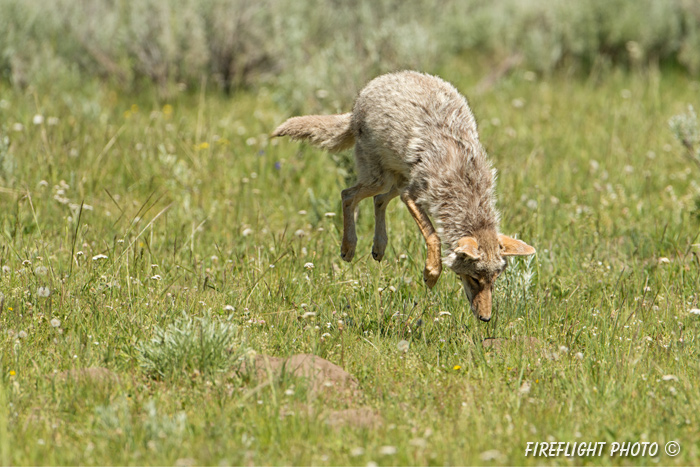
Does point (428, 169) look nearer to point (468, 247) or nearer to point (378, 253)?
point (468, 247)

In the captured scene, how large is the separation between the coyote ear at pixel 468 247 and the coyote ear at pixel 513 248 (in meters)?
0.28

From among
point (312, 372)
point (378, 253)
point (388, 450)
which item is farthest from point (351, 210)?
point (388, 450)

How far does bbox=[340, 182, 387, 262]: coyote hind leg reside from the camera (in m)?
5.91

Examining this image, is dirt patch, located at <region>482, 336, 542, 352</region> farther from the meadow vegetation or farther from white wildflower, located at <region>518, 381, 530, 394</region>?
white wildflower, located at <region>518, 381, 530, 394</region>

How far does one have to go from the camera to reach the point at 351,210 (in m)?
6.05

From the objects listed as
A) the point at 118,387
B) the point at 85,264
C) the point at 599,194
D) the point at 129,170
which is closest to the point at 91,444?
the point at 118,387

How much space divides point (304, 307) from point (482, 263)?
4.07 ft

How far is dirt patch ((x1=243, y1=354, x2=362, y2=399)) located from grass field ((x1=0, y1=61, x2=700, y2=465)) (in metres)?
0.06

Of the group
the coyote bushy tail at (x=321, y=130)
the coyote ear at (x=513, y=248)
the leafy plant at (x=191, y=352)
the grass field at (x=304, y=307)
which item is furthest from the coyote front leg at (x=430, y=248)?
the leafy plant at (x=191, y=352)

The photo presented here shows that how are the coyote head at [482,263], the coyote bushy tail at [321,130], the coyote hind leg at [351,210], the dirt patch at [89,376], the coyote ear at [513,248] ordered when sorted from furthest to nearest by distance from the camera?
the coyote bushy tail at [321,130], the coyote hind leg at [351,210], the coyote ear at [513,248], the coyote head at [482,263], the dirt patch at [89,376]

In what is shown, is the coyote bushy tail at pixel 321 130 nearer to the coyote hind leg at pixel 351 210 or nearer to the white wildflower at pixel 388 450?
the coyote hind leg at pixel 351 210

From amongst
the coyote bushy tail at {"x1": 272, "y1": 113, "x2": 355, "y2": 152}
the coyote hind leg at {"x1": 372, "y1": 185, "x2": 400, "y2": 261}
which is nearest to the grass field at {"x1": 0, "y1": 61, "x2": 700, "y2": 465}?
the coyote hind leg at {"x1": 372, "y1": 185, "x2": 400, "y2": 261}

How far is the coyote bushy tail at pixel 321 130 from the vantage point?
610cm

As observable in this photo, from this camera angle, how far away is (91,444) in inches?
143
